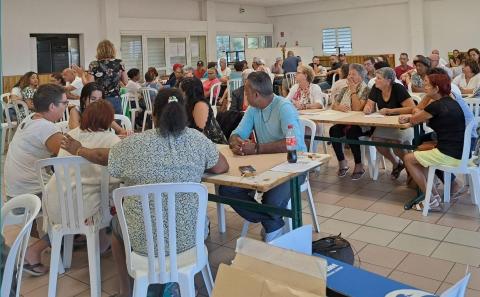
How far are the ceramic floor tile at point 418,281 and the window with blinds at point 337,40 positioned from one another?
12.6 meters

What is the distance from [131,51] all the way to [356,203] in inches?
341

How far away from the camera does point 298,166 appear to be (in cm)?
253

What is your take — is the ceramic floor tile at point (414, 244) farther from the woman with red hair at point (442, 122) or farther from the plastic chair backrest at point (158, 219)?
the plastic chair backrest at point (158, 219)

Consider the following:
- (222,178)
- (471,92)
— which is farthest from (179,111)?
(471,92)

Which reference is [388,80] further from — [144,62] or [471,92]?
[144,62]

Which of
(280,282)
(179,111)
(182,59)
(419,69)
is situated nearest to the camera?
(280,282)

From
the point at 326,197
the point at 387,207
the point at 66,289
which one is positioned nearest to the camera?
the point at 66,289

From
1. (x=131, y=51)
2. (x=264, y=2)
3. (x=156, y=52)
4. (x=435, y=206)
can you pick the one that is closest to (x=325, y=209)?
(x=435, y=206)

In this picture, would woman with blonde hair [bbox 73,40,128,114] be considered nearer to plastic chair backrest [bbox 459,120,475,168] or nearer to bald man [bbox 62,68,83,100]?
bald man [bbox 62,68,83,100]

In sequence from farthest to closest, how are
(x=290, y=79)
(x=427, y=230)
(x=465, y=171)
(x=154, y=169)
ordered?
(x=290, y=79) → (x=465, y=171) → (x=427, y=230) → (x=154, y=169)

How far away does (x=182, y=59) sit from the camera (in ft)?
41.3

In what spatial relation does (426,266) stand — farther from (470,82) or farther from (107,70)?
(470,82)

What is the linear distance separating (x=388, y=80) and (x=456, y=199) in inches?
47.7

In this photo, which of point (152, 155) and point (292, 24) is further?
point (292, 24)
